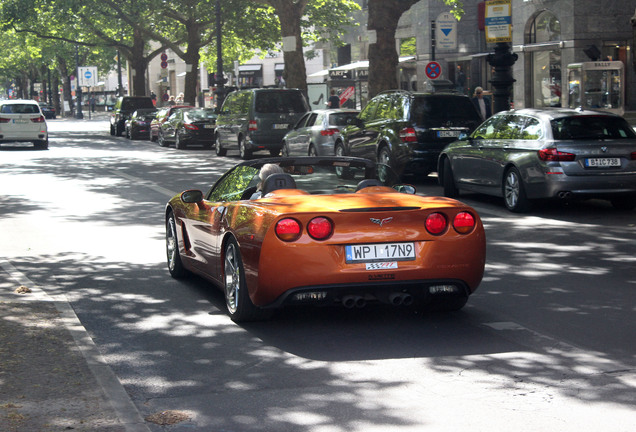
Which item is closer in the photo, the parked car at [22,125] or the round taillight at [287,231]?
the round taillight at [287,231]

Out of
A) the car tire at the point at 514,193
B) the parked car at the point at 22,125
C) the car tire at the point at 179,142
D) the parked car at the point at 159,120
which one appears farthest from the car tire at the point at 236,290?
the parked car at the point at 159,120

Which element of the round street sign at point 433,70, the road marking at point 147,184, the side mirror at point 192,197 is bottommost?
the road marking at point 147,184

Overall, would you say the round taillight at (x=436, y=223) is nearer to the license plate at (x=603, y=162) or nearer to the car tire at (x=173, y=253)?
the car tire at (x=173, y=253)

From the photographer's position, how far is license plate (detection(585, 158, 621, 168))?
14430 mm

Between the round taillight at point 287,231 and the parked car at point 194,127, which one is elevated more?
the parked car at point 194,127

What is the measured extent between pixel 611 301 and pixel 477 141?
8192 millimetres

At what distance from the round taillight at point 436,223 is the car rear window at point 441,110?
495 inches

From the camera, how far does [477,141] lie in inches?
644

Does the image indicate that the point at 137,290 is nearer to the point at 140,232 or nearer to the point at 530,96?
the point at 140,232

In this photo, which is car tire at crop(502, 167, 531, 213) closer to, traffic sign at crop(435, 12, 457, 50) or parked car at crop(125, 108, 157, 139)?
traffic sign at crop(435, 12, 457, 50)

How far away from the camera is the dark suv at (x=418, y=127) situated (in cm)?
1970

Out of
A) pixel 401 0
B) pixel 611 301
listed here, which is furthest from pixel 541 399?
pixel 401 0

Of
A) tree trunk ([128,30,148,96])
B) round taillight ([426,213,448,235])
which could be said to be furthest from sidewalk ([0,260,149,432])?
tree trunk ([128,30,148,96])

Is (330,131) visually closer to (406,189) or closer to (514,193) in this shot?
(514,193)
